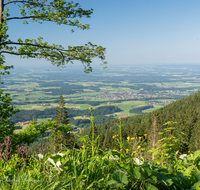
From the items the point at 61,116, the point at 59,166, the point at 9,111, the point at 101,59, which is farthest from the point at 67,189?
the point at 61,116

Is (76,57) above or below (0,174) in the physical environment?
above

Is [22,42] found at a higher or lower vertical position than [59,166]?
higher

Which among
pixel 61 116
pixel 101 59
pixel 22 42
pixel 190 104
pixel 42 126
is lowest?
pixel 190 104

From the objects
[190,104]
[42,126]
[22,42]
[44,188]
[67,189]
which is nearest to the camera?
[44,188]

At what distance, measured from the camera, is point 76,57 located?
795 cm

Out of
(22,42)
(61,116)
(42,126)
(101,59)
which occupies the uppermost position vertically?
(22,42)

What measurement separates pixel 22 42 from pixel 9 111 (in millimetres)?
3402

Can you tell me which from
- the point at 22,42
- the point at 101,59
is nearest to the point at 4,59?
the point at 22,42

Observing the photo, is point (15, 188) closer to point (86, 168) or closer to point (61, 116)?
point (86, 168)

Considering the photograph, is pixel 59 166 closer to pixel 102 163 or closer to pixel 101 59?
pixel 102 163

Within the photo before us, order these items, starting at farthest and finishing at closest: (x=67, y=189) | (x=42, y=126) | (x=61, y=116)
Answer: (x=61, y=116) → (x=42, y=126) → (x=67, y=189)

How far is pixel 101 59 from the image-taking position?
25.6 feet

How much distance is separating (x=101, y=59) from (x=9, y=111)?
519 cm

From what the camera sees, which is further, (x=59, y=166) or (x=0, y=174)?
(x=0, y=174)
